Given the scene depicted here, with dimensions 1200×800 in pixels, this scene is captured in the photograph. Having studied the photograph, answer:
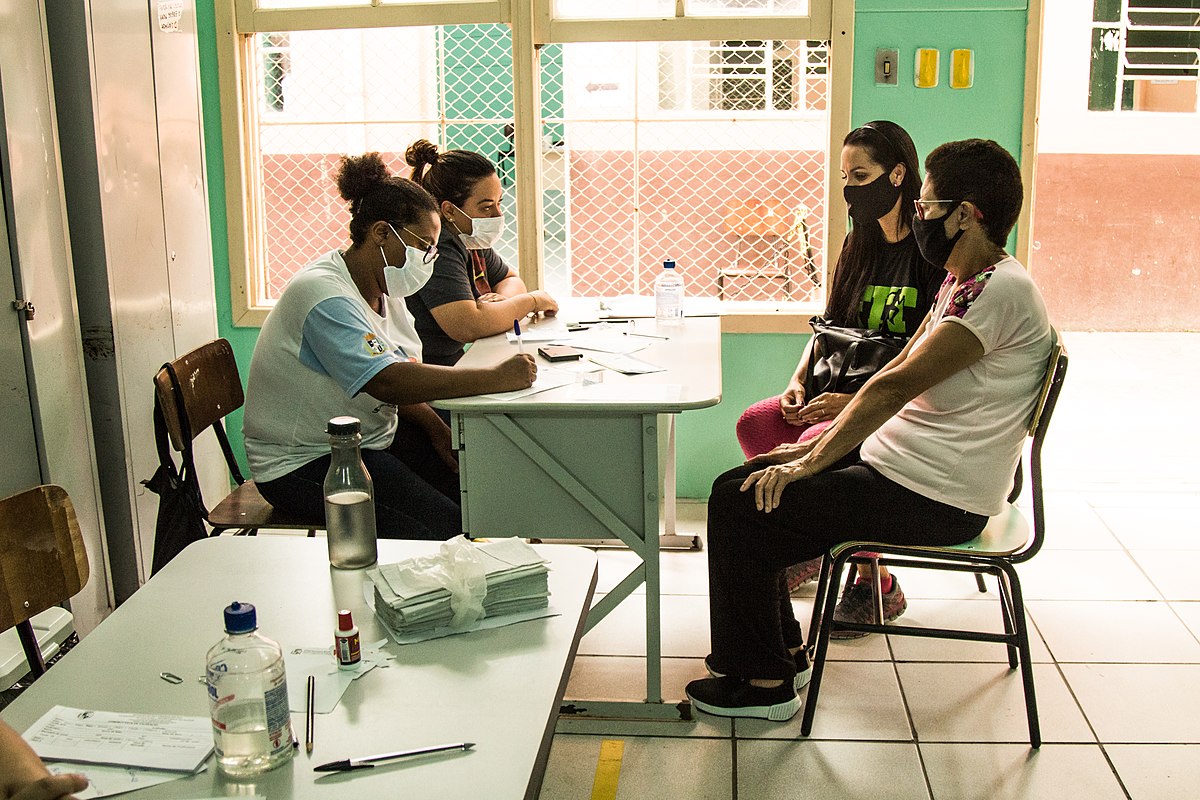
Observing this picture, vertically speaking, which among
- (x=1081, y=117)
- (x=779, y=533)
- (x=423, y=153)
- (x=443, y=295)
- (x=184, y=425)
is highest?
(x=1081, y=117)

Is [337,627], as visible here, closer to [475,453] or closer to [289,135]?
[475,453]

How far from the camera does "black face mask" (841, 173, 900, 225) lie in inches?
124

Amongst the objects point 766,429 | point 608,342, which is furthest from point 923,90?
point 608,342

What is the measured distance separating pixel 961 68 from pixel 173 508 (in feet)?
9.25

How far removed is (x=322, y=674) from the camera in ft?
4.80

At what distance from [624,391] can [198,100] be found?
2.04 meters

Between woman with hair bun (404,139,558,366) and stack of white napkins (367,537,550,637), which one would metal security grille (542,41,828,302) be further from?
stack of white napkins (367,537,550,637)

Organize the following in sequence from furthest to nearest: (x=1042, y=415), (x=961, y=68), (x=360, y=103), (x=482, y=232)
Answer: (x=360, y=103), (x=961, y=68), (x=482, y=232), (x=1042, y=415)

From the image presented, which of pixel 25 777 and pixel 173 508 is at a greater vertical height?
pixel 25 777

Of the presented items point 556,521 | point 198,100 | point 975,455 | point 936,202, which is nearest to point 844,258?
point 936,202

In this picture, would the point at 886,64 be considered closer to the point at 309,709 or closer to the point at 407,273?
the point at 407,273

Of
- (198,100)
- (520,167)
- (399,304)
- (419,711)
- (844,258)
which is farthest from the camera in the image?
(520,167)

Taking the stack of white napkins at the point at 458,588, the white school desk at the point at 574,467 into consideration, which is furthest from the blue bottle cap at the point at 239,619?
the white school desk at the point at 574,467

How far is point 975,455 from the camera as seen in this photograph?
95.6 inches
